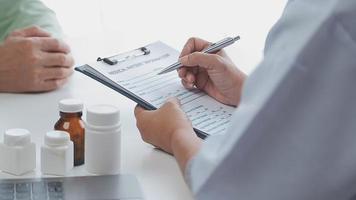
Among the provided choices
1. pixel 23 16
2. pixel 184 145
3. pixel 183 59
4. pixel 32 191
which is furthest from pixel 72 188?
pixel 23 16

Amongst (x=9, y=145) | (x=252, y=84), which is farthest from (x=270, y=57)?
(x=9, y=145)

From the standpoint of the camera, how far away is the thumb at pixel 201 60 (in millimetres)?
1308

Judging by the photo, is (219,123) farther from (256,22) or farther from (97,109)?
(256,22)

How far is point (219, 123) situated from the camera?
118 cm

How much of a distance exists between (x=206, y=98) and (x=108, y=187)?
1.21 ft

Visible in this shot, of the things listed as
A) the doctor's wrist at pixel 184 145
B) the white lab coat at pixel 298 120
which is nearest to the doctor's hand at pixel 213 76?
the doctor's wrist at pixel 184 145

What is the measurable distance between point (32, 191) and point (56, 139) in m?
0.08

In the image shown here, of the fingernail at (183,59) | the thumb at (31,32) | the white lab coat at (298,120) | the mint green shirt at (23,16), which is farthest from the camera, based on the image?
the mint green shirt at (23,16)

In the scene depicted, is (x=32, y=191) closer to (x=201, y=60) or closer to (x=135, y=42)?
(x=201, y=60)

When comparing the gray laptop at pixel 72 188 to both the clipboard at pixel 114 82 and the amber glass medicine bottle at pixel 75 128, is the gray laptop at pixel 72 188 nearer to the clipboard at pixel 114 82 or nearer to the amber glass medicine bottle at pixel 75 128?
the amber glass medicine bottle at pixel 75 128

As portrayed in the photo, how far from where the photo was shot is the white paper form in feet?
3.93

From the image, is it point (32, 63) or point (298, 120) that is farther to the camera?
point (32, 63)

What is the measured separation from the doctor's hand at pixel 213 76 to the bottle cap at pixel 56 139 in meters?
0.38

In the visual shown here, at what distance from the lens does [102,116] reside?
99 centimetres
